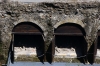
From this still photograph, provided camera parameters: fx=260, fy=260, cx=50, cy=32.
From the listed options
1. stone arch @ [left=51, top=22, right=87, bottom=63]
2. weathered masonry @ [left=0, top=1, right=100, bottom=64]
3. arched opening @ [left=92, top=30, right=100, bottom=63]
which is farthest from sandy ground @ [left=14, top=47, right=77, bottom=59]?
arched opening @ [left=92, top=30, right=100, bottom=63]

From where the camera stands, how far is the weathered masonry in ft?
30.1

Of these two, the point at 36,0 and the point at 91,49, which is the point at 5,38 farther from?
the point at 91,49

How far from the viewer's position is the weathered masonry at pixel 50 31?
Answer: 919 centimetres

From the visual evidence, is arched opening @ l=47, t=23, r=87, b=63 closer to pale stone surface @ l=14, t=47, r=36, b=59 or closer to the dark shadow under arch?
the dark shadow under arch

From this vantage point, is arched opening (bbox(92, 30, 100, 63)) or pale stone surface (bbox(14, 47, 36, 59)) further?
pale stone surface (bbox(14, 47, 36, 59))

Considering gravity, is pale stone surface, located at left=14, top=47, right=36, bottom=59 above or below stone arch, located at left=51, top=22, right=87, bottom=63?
below

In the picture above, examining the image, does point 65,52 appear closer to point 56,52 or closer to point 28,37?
point 56,52

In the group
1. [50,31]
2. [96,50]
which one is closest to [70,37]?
[50,31]

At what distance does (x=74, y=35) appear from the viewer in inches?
370

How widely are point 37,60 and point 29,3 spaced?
2.09 meters

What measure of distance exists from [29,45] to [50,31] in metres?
0.99

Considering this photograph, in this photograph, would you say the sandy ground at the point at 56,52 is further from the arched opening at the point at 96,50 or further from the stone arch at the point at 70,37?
the arched opening at the point at 96,50

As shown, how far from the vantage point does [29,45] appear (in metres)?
9.68

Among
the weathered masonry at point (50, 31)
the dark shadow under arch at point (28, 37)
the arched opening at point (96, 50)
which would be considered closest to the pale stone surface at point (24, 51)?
the weathered masonry at point (50, 31)
